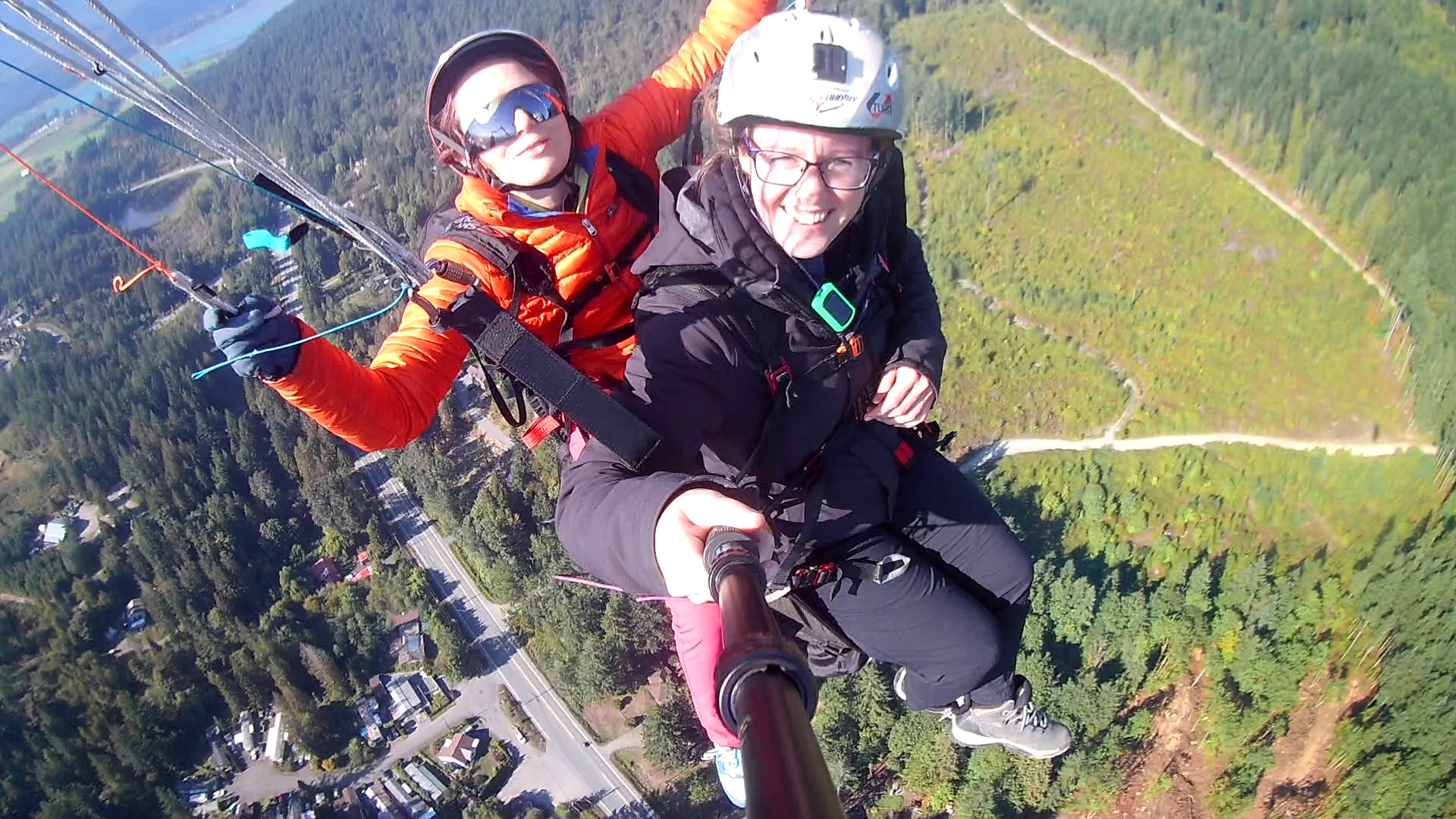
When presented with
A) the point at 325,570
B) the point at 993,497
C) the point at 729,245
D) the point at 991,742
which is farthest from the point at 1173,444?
the point at 325,570

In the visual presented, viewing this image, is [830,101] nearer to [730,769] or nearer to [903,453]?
[903,453]

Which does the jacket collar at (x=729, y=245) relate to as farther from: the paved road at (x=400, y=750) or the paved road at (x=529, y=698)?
the paved road at (x=400, y=750)

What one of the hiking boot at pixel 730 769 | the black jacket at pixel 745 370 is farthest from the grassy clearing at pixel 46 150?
the black jacket at pixel 745 370

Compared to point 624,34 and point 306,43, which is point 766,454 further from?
point 306,43

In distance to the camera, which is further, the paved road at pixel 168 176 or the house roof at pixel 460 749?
the paved road at pixel 168 176

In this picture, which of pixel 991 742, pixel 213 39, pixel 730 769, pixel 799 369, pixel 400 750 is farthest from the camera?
pixel 213 39

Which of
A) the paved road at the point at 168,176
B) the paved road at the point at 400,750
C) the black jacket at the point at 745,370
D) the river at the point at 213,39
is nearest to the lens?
the black jacket at the point at 745,370

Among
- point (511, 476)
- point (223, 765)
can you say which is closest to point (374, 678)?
point (223, 765)
